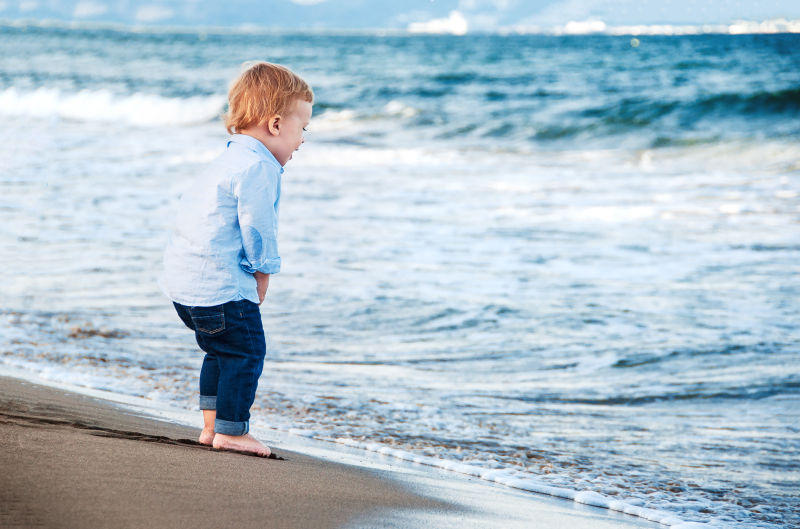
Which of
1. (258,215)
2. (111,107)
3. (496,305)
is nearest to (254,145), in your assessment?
(258,215)

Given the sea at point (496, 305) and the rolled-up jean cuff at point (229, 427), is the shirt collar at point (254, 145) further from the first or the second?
the sea at point (496, 305)

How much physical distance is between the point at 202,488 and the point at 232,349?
1.97 ft

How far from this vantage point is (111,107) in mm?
24828

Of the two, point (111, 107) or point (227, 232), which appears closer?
point (227, 232)

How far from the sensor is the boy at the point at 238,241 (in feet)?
8.91

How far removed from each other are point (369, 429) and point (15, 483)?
6.07 ft

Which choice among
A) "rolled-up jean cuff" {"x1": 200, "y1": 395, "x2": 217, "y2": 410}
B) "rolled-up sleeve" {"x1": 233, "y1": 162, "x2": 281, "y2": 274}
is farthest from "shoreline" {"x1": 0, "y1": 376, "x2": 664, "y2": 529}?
"rolled-up sleeve" {"x1": 233, "y1": 162, "x2": 281, "y2": 274}

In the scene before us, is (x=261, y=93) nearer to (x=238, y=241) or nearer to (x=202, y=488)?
(x=238, y=241)

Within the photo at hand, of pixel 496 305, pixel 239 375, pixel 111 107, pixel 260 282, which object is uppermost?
pixel 111 107

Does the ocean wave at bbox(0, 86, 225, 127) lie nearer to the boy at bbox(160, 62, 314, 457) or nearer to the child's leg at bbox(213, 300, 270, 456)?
the boy at bbox(160, 62, 314, 457)

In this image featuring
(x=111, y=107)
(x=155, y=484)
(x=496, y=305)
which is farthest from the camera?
(x=111, y=107)

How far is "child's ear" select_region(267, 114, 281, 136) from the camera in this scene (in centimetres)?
284

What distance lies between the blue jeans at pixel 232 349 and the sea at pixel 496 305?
0.80 m

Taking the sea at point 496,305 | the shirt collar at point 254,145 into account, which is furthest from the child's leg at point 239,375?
the sea at point 496,305
